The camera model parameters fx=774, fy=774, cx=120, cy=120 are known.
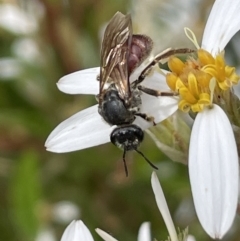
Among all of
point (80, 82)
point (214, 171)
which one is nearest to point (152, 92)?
point (80, 82)

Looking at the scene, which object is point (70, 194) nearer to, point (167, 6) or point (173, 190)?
point (173, 190)

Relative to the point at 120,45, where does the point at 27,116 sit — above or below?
below

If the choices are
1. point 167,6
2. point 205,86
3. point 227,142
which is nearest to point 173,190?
point 167,6

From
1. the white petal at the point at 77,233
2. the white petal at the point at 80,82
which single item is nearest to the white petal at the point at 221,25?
the white petal at the point at 80,82

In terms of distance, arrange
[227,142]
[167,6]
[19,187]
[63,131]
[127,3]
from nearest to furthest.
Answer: [227,142] → [63,131] → [19,187] → [127,3] → [167,6]

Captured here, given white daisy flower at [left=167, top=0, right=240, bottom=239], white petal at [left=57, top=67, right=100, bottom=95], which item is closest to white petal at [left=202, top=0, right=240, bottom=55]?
white daisy flower at [left=167, top=0, right=240, bottom=239]

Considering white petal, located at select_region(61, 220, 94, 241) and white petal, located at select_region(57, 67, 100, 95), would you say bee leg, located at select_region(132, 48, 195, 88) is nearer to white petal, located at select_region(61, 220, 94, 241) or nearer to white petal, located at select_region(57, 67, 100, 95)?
white petal, located at select_region(57, 67, 100, 95)

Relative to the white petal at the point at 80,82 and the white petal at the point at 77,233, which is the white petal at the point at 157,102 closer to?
the white petal at the point at 80,82
